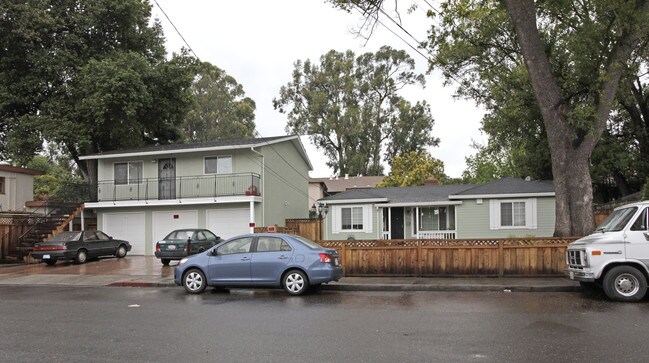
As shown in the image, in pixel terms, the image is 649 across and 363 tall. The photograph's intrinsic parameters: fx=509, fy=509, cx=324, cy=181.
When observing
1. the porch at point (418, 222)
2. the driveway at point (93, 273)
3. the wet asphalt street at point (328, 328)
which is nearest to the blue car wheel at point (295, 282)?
the wet asphalt street at point (328, 328)

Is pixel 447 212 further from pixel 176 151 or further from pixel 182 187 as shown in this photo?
pixel 176 151

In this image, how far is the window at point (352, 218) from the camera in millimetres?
25562

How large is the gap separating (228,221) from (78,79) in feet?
38.6

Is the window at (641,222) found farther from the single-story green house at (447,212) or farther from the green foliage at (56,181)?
the green foliage at (56,181)

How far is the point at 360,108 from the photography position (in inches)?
2068

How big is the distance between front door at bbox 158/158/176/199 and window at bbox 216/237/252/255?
52.4ft

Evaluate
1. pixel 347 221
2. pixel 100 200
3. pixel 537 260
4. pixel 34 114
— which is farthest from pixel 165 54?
pixel 537 260

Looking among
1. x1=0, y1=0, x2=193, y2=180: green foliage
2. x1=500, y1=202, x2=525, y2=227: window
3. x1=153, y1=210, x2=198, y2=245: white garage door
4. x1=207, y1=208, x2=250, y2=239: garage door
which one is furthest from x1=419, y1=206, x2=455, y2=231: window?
x1=0, y1=0, x2=193, y2=180: green foliage

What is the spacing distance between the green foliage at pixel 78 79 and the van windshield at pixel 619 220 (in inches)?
943

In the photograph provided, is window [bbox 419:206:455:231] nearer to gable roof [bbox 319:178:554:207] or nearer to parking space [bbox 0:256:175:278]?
gable roof [bbox 319:178:554:207]

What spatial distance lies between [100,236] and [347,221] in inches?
461

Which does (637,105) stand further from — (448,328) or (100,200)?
(100,200)

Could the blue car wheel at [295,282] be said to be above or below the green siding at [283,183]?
below

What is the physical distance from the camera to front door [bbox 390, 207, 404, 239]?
2612 cm
